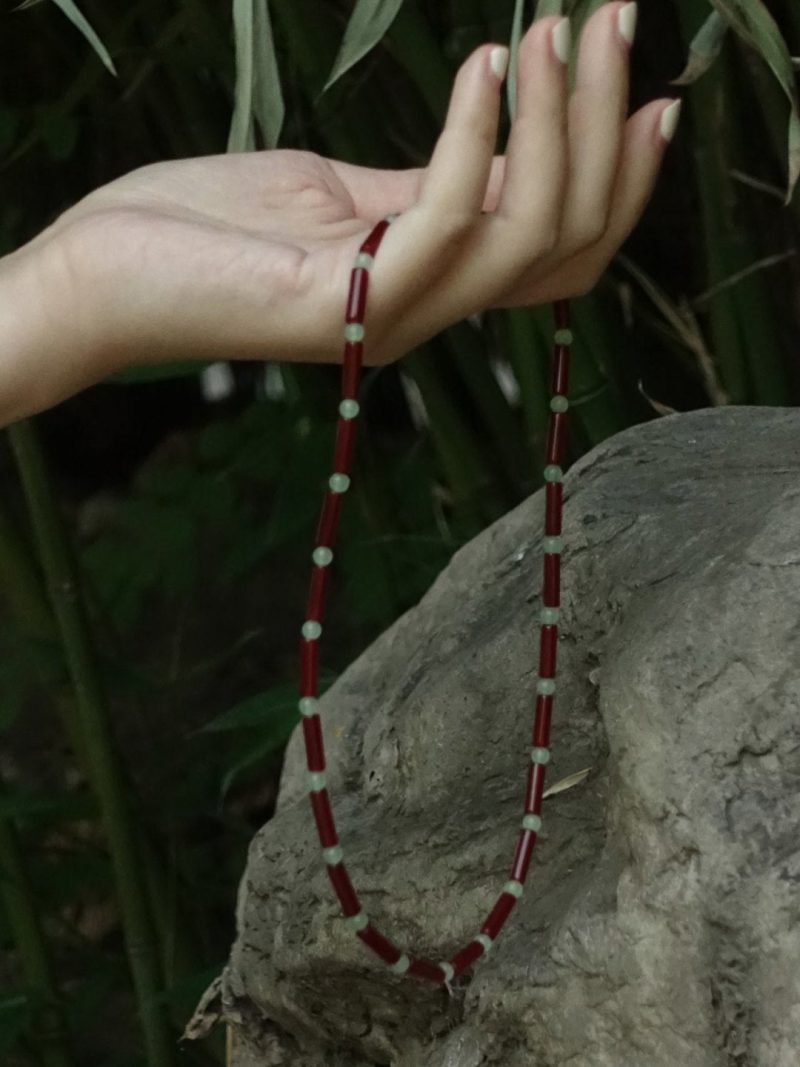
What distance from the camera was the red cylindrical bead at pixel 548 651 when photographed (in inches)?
24.0

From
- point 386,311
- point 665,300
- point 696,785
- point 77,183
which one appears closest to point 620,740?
point 696,785

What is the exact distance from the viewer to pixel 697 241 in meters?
1.30

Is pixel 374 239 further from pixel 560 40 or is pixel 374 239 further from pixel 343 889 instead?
pixel 343 889

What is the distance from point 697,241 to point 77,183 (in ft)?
2.10

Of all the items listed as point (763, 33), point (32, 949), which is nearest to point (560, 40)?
point (763, 33)

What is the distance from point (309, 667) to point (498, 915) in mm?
119

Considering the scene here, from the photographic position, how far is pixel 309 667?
53 centimetres

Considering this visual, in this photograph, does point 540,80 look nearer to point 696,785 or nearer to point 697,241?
point 696,785

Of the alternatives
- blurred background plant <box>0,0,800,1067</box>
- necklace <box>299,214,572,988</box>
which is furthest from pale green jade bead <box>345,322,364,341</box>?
blurred background plant <box>0,0,800,1067</box>

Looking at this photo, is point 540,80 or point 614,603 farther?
point 614,603

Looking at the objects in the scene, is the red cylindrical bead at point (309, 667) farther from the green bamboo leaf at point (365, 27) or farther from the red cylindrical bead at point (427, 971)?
the green bamboo leaf at point (365, 27)

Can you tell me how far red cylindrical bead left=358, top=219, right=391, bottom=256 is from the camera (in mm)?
475

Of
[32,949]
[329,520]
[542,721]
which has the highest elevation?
[329,520]

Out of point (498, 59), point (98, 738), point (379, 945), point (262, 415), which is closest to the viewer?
point (498, 59)
